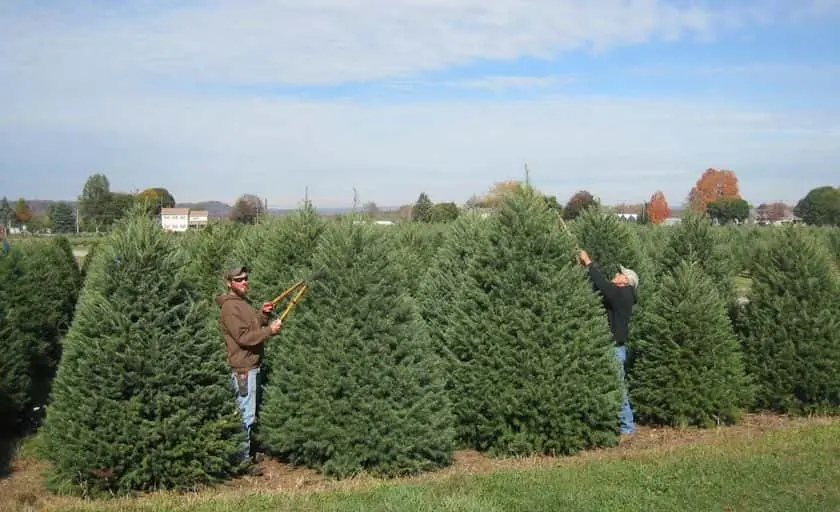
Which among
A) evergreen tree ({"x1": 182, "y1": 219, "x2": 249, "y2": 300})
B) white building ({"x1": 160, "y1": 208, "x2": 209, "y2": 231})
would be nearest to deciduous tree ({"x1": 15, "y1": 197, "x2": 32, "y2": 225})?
white building ({"x1": 160, "y1": 208, "x2": 209, "y2": 231})

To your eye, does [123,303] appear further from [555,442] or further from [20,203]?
[20,203]

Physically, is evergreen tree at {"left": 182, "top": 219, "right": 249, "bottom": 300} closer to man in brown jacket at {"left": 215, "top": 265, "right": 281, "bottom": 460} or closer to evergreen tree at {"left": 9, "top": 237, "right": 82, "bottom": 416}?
evergreen tree at {"left": 9, "top": 237, "right": 82, "bottom": 416}

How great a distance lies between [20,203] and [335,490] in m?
76.9

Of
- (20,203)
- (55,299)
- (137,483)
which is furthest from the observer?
(20,203)

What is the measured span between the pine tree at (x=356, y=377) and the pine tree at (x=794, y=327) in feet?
16.6

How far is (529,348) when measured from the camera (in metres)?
8.30

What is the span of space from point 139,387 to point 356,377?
1834 millimetres

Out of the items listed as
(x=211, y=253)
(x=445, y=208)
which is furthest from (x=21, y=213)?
(x=211, y=253)

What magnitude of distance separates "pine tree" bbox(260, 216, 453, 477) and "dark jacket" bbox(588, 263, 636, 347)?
93.2 inches

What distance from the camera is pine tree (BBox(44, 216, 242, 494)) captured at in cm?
667

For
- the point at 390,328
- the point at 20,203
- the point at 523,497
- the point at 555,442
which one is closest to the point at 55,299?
the point at 390,328

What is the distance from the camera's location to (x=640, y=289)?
11.1 m

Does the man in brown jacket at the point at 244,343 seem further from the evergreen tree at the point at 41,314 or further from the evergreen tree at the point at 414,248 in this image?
the evergreen tree at the point at 414,248

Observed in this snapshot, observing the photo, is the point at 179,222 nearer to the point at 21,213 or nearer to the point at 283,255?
the point at 283,255
